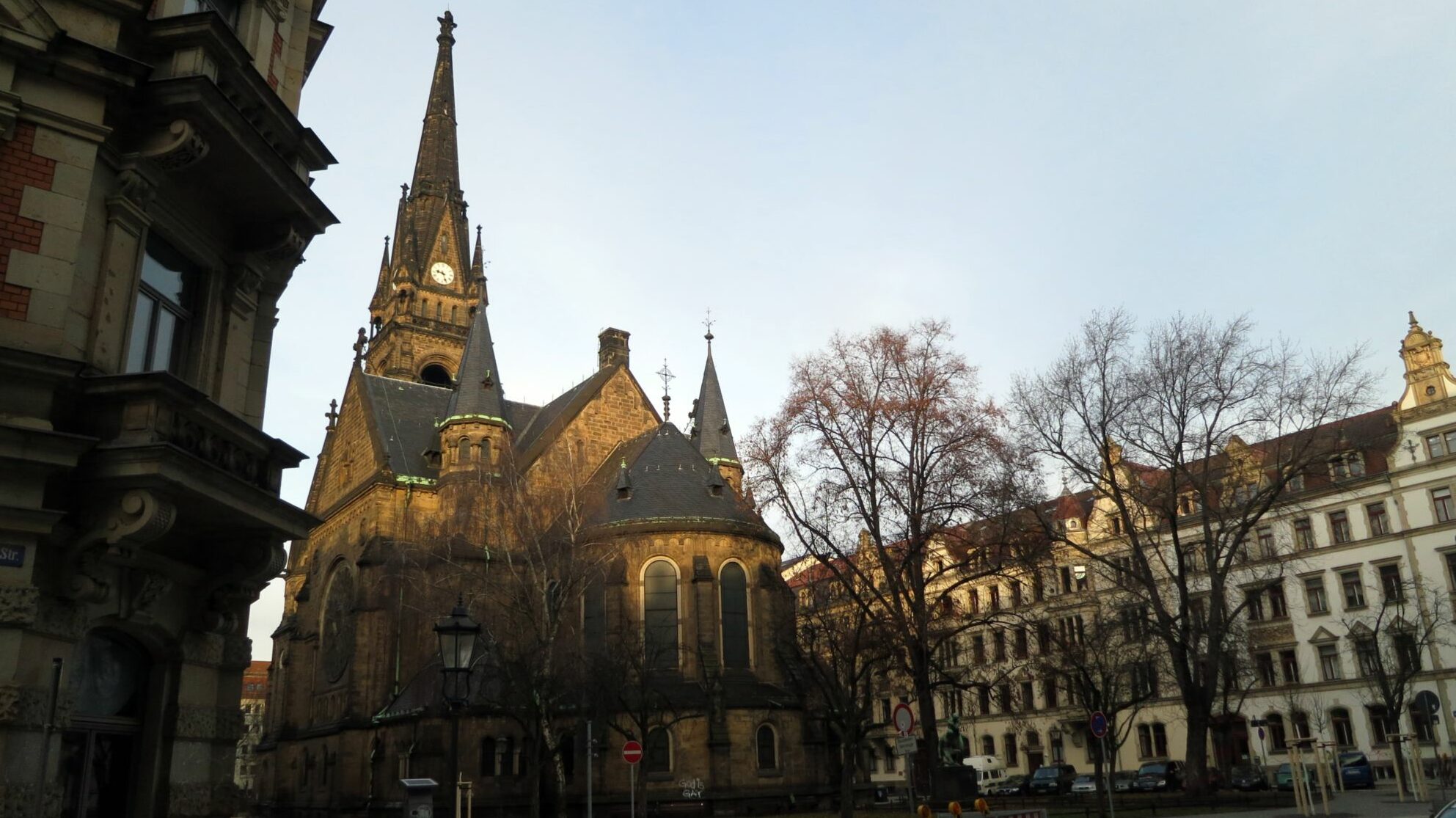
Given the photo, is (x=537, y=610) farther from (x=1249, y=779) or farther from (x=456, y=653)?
(x=1249, y=779)

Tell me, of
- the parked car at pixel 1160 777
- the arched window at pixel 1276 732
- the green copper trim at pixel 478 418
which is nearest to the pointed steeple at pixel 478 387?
the green copper trim at pixel 478 418

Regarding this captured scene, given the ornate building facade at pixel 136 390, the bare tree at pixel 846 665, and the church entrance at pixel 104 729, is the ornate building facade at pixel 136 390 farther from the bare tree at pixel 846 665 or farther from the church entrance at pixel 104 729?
the bare tree at pixel 846 665

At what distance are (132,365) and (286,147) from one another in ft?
8.95

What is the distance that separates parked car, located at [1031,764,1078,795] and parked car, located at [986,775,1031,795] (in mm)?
363

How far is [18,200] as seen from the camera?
8.99 metres

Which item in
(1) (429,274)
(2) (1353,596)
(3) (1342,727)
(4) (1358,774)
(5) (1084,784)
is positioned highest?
(1) (429,274)

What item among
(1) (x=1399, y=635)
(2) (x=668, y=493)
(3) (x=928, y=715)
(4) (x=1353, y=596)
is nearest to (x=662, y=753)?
(2) (x=668, y=493)

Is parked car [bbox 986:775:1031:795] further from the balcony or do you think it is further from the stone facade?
the balcony

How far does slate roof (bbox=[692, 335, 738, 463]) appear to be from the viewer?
4841 centimetres

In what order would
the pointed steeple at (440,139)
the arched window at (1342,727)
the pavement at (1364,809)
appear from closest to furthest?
the pavement at (1364,809) → the arched window at (1342,727) → the pointed steeple at (440,139)

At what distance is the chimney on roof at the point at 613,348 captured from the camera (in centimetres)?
5091

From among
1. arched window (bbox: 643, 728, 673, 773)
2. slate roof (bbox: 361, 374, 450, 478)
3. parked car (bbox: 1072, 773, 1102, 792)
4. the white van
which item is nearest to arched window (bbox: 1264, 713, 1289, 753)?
parked car (bbox: 1072, 773, 1102, 792)

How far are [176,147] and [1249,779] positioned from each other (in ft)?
140

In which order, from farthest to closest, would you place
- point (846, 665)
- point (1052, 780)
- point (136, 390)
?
point (1052, 780), point (846, 665), point (136, 390)
